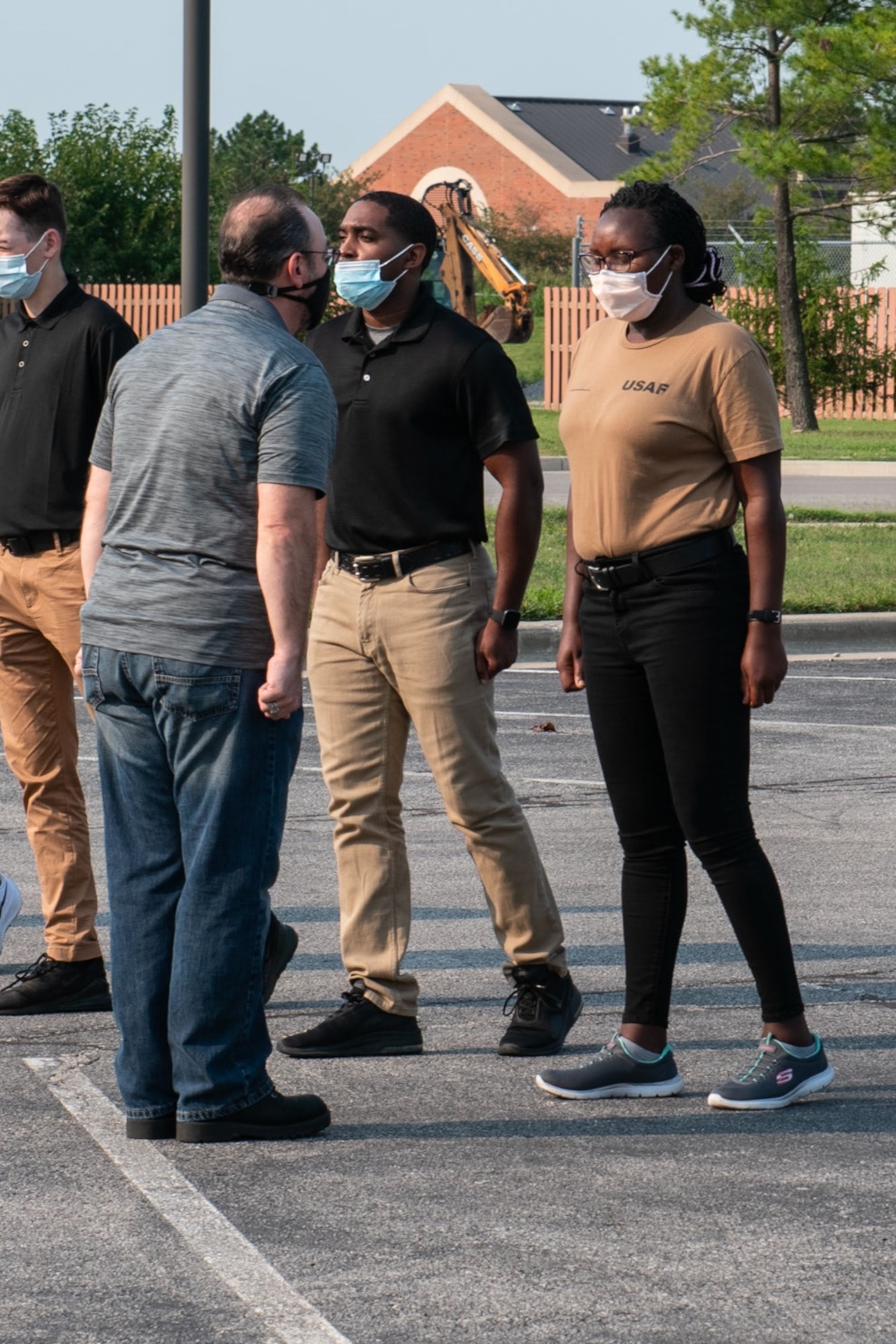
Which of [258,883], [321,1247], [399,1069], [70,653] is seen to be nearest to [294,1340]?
[321,1247]

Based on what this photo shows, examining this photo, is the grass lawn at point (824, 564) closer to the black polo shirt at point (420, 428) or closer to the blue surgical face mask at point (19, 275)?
the blue surgical face mask at point (19, 275)

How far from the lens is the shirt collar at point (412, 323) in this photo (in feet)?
17.4

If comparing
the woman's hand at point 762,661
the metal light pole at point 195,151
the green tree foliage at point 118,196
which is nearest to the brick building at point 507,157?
the green tree foliage at point 118,196

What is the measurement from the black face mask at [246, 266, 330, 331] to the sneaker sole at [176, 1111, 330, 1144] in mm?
1820

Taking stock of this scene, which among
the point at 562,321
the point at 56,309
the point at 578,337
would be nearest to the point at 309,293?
the point at 56,309

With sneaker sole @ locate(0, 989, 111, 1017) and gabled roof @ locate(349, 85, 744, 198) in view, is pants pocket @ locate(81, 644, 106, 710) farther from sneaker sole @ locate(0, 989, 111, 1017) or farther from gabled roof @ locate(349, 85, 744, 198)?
gabled roof @ locate(349, 85, 744, 198)

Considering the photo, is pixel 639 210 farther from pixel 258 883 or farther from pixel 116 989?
pixel 116 989

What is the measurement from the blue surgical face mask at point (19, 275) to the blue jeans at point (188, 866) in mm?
1623

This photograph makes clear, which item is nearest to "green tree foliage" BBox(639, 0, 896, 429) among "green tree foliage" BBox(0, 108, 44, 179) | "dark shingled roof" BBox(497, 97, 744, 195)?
"green tree foliage" BBox(0, 108, 44, 179)

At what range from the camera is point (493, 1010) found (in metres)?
5.73

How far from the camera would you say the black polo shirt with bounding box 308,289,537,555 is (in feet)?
17.1

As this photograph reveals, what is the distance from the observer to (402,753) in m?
5.43

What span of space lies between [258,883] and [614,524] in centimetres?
116

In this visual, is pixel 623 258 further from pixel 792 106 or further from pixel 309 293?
pixel 792 106
